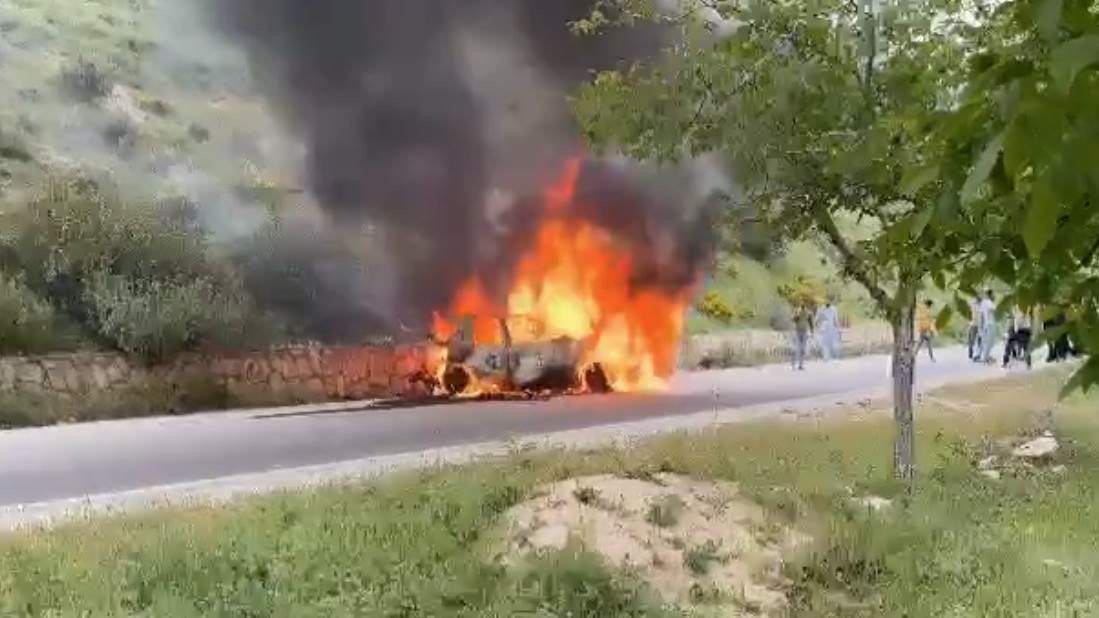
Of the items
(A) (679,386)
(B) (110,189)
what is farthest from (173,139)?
(A) (679,386)

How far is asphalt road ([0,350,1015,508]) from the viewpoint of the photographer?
956 cm

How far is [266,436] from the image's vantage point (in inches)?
482

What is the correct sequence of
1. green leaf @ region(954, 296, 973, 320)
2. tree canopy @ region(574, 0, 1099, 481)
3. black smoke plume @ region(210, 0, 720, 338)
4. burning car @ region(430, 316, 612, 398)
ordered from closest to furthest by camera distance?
green leaf @ region(954, 296, 973, 320) → tree canopy @ region(574, 0, 1099, 481) → burning car @ region(430, 316, 612, 398) → black smoke plume @ region(210, 0, 720, 338)

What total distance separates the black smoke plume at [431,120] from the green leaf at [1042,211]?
59.1 feet

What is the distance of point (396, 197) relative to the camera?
67.4 ft

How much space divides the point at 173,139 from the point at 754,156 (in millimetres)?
18971

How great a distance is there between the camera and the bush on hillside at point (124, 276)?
14836 millimetres

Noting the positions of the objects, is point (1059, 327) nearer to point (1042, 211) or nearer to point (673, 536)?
point (1042, 211)

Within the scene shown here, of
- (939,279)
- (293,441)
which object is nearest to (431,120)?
(293,441)

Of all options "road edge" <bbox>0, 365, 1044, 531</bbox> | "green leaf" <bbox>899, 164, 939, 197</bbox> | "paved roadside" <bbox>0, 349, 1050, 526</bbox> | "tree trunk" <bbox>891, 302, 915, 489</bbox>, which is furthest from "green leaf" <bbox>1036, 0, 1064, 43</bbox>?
"tree trunk" <bbox>891, 302, 915, 489</bbox>

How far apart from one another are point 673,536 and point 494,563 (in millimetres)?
1186

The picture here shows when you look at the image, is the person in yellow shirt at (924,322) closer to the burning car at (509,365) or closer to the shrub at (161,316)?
the burning car at (509,365)

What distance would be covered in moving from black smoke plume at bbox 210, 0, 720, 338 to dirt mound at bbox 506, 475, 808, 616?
12.2 m

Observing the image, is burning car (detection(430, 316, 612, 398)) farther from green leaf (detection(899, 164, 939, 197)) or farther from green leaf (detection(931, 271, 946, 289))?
green leaf (detection(899, 164, 939, 197))
